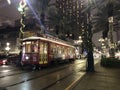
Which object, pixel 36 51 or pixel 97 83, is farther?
pixel 36 51

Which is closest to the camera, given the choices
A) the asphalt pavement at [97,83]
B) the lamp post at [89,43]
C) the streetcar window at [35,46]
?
the asphalt pavement at [97,83]

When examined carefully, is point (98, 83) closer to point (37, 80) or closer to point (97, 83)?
point (97, 83)

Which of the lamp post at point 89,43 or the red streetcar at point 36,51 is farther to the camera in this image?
the red streetcar at point 36,51

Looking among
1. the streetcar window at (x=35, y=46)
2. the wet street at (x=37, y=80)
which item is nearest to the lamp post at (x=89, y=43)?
the wet street at (x=37, y=80)

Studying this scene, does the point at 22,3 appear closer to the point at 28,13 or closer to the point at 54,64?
the point at 54,64

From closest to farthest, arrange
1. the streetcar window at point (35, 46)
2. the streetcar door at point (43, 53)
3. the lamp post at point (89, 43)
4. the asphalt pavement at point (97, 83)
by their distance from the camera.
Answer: the asphalt pavement at point (97, 83)
the lamp post at point (89, 43)
the streetcar window at point (35, 46)
the streetcar door at point (43, 53)

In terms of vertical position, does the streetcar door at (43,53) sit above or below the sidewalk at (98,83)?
above

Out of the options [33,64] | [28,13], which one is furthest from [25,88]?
[28,13]

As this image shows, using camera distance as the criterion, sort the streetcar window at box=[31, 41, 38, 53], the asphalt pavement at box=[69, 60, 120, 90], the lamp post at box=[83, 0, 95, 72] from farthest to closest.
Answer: the streetcar window at box=[31, 41, 38, 53] → the lamp post at box=[83, 0, 95, 72] → the asphalt pavement at box=[69, 60, 120, 90]

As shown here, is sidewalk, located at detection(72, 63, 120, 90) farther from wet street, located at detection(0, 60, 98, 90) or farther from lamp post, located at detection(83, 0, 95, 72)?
lamp post, located at detection(83, 0, 95, 72)

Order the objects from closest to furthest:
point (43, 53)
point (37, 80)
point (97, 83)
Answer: point (97, 83) < point (37, 80) < point (43, 53)

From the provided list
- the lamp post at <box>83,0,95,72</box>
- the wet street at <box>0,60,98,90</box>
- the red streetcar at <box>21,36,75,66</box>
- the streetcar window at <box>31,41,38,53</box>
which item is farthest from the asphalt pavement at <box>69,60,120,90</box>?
the streetcar window at <box>31,41,38,53</box>

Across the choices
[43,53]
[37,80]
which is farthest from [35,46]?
[37,80]

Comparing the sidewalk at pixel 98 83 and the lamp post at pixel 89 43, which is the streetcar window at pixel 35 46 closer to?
the lamp post at pixel 89 43
